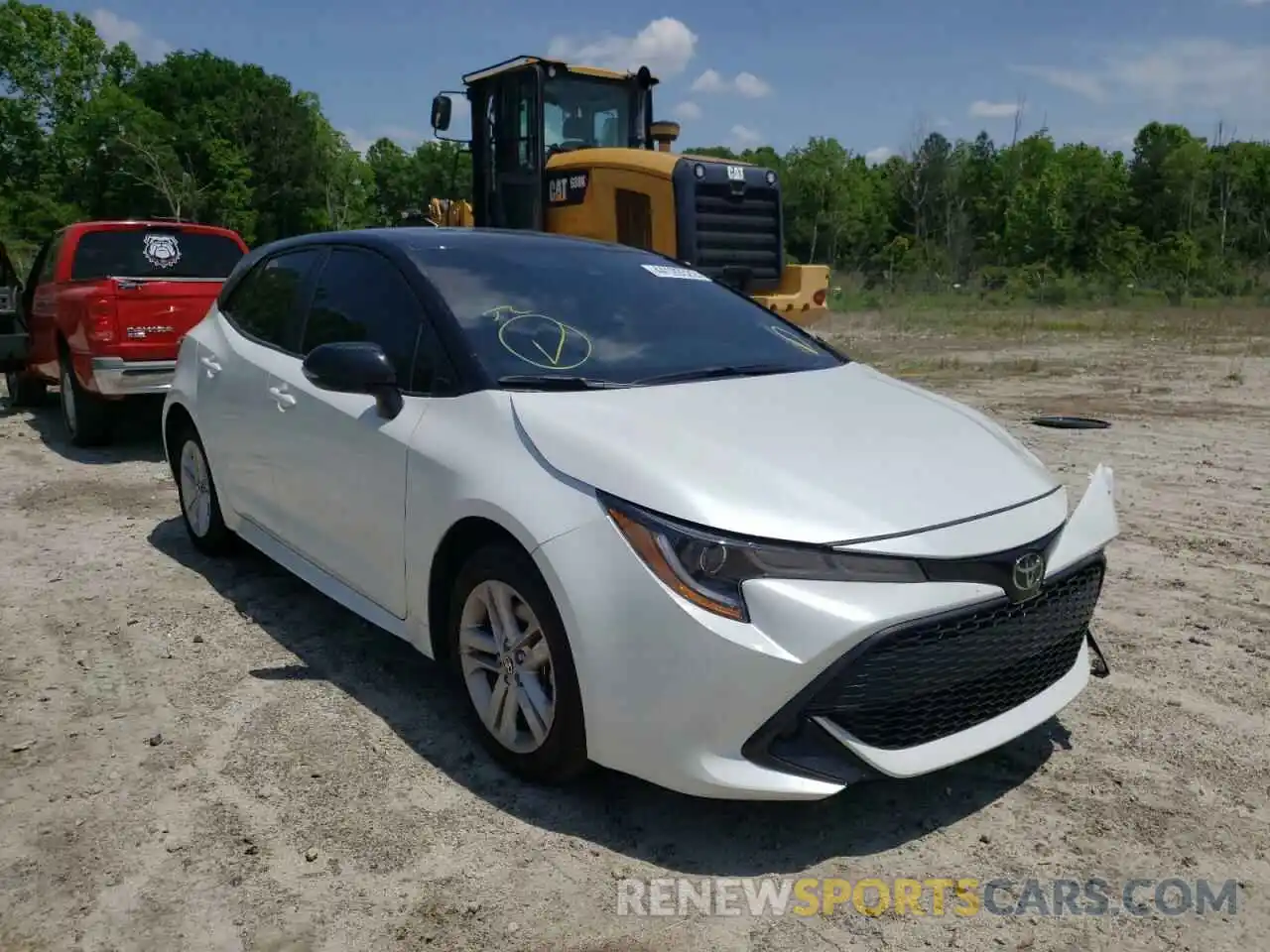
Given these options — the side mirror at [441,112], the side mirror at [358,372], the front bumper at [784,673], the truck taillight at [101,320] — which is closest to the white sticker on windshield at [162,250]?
the truck taillight at [101,320]

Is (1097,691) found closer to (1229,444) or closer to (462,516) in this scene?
(462,516)

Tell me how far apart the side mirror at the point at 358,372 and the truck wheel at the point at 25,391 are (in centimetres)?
917

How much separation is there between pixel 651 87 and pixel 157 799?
1033cm

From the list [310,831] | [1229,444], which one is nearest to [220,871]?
[310,831]

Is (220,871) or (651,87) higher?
(651,87)

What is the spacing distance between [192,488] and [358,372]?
2.50 metres

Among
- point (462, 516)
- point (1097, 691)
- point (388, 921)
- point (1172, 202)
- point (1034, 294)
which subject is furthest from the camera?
point (1172, 202)

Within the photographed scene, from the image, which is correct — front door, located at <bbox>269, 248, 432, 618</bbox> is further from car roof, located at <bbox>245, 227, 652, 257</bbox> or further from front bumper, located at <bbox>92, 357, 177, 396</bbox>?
front bumper, located at <bbox>92, 357, 177, 396</bbox>

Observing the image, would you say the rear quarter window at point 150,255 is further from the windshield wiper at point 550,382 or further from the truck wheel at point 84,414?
the windshield wiper at point 550,382

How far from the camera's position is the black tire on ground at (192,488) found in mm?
5320

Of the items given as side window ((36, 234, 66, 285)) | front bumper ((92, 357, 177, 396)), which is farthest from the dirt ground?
side window ((36, 234, 66, 285))

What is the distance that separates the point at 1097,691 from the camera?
156 inches

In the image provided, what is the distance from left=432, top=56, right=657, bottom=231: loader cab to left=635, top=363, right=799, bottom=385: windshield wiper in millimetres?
8104

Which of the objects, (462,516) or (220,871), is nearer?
(220,871)
